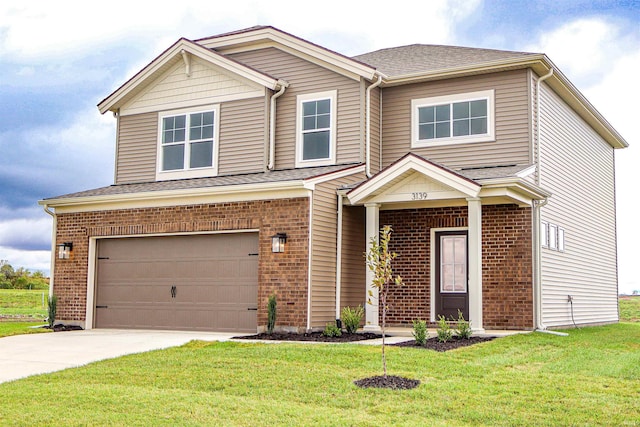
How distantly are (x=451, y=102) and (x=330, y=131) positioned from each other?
2867 millimetres

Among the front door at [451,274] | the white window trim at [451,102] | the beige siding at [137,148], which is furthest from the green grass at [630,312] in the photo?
the beige siding at [137,148]

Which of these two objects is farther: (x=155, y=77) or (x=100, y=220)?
(x=155, y=77)

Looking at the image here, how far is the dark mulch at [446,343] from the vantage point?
1158 centimetres

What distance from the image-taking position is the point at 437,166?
45.4 ft

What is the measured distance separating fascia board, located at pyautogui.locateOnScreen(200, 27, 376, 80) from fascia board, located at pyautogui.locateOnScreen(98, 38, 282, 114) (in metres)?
0.73

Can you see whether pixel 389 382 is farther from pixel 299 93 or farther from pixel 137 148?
pixel 137 148

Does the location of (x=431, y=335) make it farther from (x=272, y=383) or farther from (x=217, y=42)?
(x=217, y=42)

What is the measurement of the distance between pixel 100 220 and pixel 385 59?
847cm

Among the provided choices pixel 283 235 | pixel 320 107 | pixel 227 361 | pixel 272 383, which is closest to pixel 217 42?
pixel 320 107

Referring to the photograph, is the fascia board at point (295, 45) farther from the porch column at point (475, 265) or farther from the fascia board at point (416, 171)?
the porch column at point (475, 265)

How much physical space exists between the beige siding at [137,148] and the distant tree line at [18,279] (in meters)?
19.5

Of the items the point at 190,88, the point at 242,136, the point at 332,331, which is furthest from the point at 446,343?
the point at 190,88

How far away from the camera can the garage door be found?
1548 centimetres

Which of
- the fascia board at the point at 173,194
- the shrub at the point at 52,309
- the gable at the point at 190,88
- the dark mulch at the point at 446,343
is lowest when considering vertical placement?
the dark mulch at the point at 446,343
